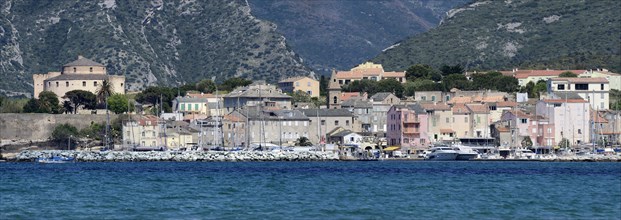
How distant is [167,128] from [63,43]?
5769cm

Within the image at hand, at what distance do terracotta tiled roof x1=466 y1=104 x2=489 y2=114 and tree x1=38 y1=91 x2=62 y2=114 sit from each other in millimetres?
36578

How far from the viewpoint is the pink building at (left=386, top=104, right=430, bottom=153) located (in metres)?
121

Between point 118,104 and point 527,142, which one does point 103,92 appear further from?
point 527,142

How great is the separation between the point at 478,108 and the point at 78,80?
38.9 m

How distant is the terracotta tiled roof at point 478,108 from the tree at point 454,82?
14.4m

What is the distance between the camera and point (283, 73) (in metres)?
177

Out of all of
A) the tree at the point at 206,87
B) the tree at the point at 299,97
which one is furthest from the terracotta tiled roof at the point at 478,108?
the tree at the point at 206,87

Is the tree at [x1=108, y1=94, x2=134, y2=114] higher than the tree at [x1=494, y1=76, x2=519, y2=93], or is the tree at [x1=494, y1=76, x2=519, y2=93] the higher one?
the tree at [x1=494, y1=76, x2=519, y2=93]

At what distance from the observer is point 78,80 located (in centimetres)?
14038

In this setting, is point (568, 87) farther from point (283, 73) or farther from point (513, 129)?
point (283, 73)

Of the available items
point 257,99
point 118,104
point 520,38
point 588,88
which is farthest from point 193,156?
point 520,38

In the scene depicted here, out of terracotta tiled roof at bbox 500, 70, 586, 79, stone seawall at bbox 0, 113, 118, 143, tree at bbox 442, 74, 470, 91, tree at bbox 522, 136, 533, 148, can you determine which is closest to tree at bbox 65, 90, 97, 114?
stone seawall at bbox 0, 113, 118, 143

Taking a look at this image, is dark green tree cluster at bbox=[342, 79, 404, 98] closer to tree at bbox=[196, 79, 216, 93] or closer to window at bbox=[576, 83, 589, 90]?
tree at bbox=[196, 79, 216, 93]

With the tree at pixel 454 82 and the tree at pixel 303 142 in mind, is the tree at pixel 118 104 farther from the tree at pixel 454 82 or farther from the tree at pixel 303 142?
the tree at pixel 454 82
